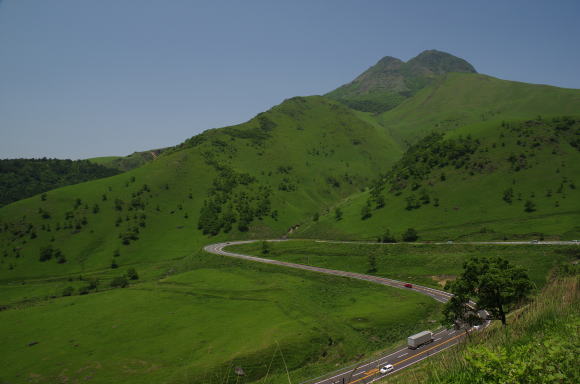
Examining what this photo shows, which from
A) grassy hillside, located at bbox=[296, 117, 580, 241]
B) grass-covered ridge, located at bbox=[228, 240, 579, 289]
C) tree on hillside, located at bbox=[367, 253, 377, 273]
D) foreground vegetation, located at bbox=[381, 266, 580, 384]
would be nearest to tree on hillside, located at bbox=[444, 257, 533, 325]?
grass-covered ridge, located at bbox=[228, 240, 579, 289]

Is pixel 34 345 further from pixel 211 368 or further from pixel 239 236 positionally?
pixel 239 236

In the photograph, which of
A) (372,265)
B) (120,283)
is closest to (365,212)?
(372,265)

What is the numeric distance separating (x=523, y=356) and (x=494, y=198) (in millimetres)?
179386

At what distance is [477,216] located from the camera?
151375 millimetres

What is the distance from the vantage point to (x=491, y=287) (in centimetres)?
5138

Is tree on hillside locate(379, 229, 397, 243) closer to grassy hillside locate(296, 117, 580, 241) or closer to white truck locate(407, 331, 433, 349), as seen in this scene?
grassy hillside locate(296, 117, 580, 241)

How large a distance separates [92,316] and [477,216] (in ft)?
506

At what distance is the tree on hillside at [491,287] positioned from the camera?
50219 millimetres

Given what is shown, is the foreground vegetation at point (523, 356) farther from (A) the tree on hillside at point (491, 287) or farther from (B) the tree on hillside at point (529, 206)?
(B) the tree on hillside at point (529, 206)

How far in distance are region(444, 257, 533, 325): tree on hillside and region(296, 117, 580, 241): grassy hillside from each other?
8135 centimetres

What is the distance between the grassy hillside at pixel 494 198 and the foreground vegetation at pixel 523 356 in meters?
131

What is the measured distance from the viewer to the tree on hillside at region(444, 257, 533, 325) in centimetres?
5022

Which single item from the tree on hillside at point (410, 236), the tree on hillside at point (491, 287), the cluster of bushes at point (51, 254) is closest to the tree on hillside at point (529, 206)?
the tree on hillside at point (410, 236)

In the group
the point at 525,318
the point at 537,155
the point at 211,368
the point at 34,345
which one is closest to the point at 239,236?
the point at 34,345
